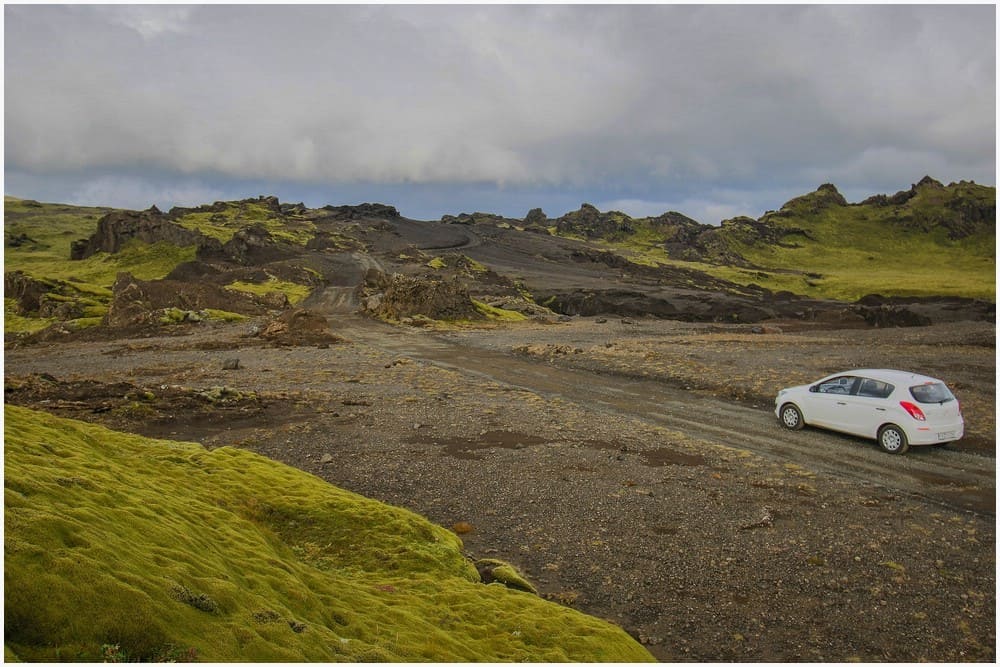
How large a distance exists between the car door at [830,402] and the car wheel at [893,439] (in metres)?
1.18

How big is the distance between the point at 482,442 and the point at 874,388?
1267 cm

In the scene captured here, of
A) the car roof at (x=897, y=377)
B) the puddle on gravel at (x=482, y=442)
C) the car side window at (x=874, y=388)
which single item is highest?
the car roof at (x=897, y=377)

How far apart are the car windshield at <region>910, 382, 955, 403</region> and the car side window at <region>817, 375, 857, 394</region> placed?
6.29ft

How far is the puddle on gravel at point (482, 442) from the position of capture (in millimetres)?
19422

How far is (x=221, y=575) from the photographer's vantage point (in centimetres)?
679

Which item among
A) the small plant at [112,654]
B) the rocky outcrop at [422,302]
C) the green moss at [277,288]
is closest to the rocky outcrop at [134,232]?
the green moss at [277,288]

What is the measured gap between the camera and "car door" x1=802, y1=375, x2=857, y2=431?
803 inches

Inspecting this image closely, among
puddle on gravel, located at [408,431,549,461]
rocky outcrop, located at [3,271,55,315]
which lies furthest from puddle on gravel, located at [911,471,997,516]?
rocky outcrop, located at [3,271,55,315]

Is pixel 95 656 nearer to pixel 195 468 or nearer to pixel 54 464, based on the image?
pixel 54 464

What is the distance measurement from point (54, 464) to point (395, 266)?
116452 millimetres

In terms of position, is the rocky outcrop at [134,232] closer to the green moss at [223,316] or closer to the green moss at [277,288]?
the green moss at [277,288]

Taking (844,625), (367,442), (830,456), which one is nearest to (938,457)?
(830,456)

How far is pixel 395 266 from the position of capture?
123m

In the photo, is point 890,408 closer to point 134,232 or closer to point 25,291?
point 25,291
